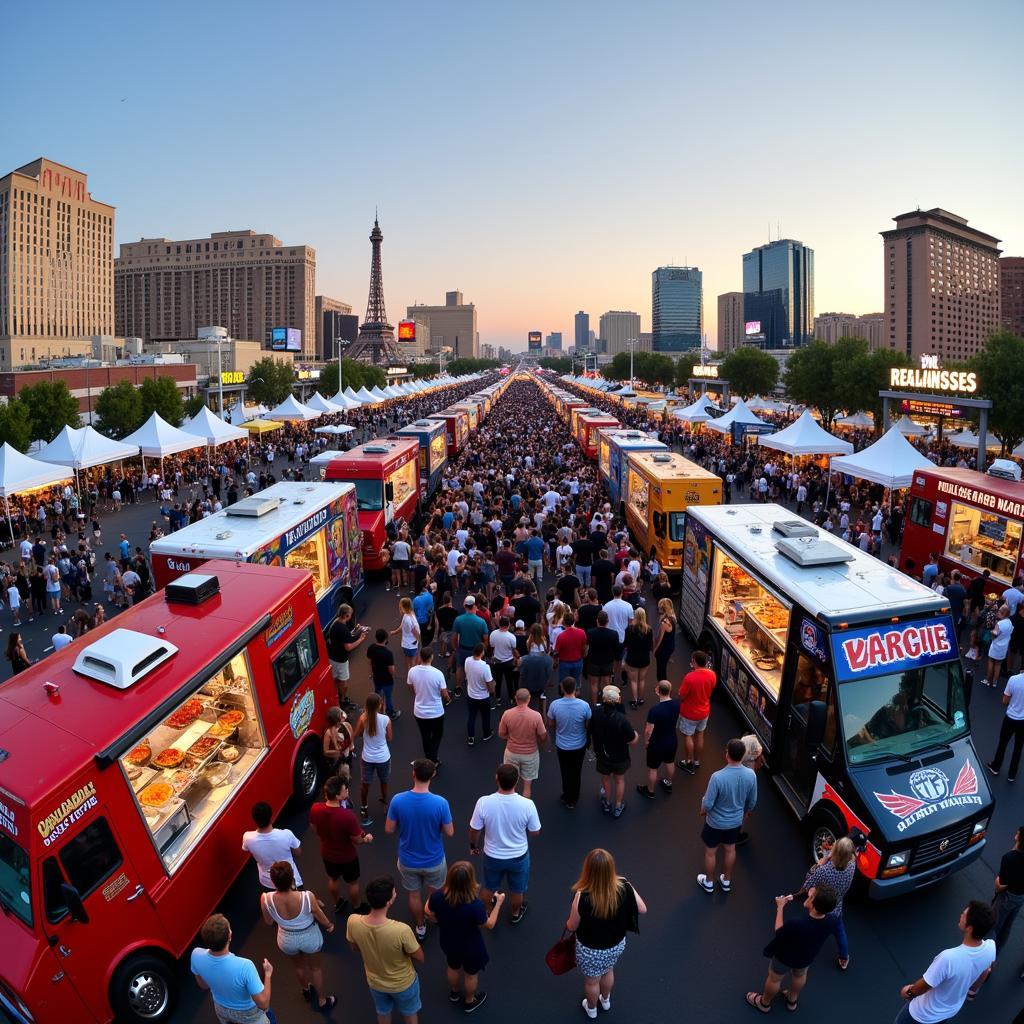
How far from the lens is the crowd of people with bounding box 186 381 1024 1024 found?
4418mm

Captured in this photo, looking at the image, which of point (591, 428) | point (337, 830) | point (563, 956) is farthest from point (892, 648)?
point (591, 428)

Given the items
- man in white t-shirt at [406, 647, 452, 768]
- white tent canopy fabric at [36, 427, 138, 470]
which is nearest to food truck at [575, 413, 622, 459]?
white tent canopy fabric at [36, 427, 138, 470]

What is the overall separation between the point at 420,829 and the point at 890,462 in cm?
1955

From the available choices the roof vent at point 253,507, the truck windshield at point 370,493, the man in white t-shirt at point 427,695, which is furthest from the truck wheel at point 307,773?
the truck windshield at point 370,493

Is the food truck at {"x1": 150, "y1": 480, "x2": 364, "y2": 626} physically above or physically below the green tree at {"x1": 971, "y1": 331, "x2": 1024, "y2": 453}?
below

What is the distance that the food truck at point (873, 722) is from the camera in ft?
19.4

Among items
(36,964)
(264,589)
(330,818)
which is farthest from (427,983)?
(264,589)

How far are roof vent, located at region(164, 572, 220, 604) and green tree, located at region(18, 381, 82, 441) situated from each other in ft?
88.9

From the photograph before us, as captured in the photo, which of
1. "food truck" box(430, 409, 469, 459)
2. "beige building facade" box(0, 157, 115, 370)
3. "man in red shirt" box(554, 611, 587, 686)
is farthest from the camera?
"beige building facade" box(0, 157, 115, 370)

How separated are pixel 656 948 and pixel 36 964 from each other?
183 inches

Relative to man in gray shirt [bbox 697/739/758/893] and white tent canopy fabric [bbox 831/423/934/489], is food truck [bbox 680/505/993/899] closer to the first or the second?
man in gray shirt [bbox 697/739/758/893]

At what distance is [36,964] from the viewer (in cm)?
418

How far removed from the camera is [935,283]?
156000 millimetres

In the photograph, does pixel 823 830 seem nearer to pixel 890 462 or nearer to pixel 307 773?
pixel 307 773
